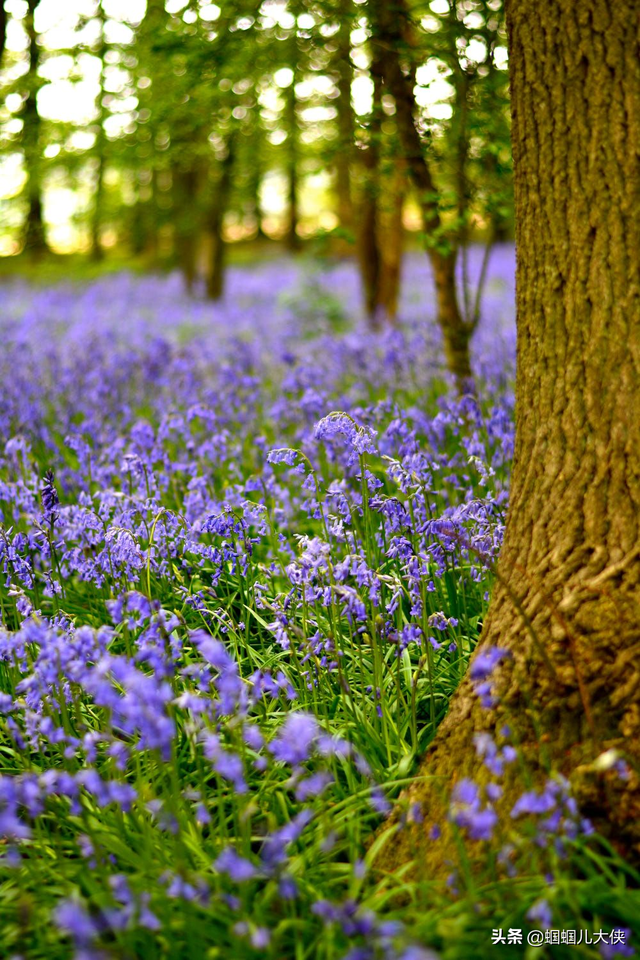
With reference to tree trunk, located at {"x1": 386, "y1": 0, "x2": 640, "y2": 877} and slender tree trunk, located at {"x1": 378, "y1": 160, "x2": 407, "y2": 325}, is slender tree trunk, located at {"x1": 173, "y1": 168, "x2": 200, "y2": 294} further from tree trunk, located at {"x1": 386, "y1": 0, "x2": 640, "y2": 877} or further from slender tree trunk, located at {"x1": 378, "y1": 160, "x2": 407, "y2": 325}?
Answer: tree trunk, located at {"x1": 386, "y1": 0, "x2": 640, "y2": 877}

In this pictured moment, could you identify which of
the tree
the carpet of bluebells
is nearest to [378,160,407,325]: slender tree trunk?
the tree

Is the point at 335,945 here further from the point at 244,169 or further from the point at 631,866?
the point at 244,169

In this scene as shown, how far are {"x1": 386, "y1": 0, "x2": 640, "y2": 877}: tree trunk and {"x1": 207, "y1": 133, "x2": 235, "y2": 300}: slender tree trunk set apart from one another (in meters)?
11.4

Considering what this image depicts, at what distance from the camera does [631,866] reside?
2037 millimetres

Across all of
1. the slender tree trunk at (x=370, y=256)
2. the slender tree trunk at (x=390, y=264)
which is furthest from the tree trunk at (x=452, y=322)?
the slender tree trunk at (x=390, y=264)

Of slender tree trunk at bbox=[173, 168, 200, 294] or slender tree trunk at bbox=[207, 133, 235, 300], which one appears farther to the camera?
slender tree trunk at bbox=[173, 168, 200, 294]

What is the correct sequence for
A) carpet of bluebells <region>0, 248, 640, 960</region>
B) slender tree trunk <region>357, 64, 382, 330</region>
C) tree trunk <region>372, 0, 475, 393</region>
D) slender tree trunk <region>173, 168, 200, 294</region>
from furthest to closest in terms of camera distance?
slender tree trunk <region>173, 168, 200, 294</region> < slender tree trunk <region>357, 64, 382, 330</region> < tree trunk <region>372, 0, 475, 393</region> < carpet of bluebells <region>0, 248, 640, 960</region>

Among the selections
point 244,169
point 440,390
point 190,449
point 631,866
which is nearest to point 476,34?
point 440,390

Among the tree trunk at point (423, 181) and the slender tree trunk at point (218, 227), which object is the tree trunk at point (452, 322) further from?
the slender tree trunk at point (218, 227)

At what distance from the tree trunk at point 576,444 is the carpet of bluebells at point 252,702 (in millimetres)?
127

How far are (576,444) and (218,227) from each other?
45.6ft

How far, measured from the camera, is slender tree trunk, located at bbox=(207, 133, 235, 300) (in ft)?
43.8

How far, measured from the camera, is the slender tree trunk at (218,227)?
13359 millimetres

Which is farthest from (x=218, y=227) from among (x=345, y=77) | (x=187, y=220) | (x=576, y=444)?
(x=576, y=444)
